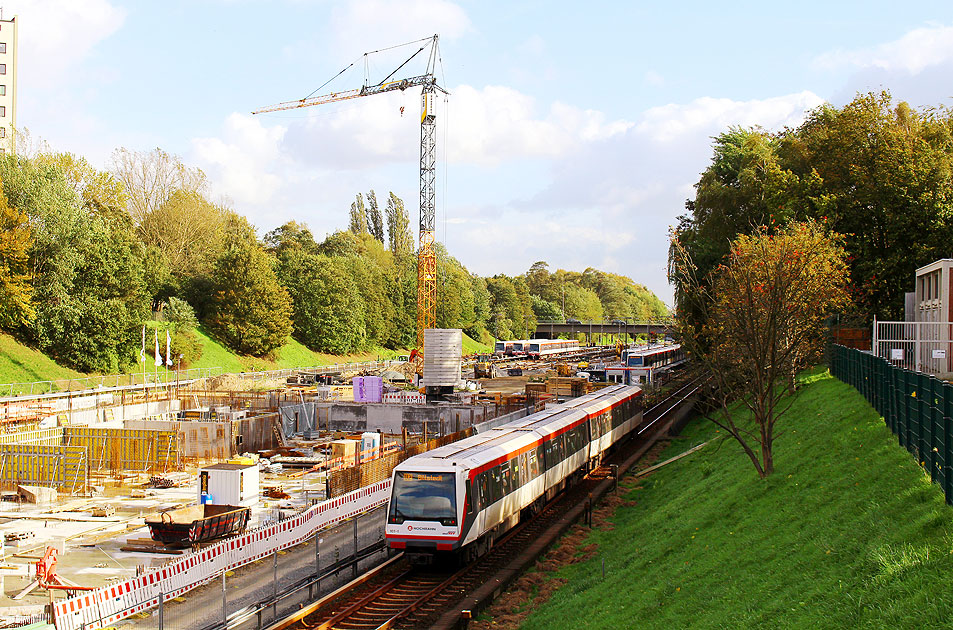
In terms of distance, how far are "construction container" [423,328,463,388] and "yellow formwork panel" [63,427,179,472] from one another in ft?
75.6

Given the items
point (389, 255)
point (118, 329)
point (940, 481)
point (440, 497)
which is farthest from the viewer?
point (389, 255)

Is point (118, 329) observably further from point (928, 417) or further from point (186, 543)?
point (928, 417)

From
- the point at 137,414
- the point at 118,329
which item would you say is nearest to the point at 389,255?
the point at 118,329

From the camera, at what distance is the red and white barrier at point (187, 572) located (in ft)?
46.0

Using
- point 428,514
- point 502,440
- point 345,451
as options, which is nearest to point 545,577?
point 428,514

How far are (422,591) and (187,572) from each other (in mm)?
5324

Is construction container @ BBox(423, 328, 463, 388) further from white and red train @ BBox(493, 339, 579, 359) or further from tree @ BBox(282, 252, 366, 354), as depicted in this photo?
white and red train @ BBox(493, 339, 579, 359)

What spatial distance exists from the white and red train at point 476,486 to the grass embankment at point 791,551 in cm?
242

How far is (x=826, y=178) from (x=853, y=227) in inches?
158

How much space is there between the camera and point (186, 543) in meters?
24.0

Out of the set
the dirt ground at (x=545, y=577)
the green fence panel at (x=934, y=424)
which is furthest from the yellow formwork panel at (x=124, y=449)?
the green fence panel at (x=934, y=424)

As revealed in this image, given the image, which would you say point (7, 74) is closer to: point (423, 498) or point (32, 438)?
point (32, 438)

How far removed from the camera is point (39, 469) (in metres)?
34.1

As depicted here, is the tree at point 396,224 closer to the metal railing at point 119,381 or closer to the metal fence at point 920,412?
the metal railing at point 119,381
